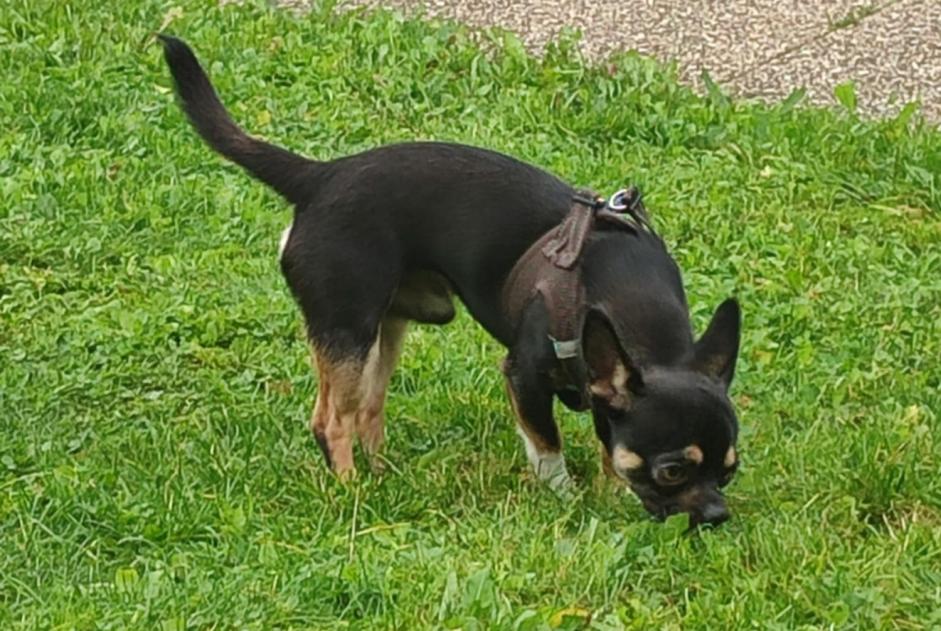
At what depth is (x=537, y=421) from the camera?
16.7 ft

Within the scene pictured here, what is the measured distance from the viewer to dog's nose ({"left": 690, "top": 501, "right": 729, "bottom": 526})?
Result: 471cm

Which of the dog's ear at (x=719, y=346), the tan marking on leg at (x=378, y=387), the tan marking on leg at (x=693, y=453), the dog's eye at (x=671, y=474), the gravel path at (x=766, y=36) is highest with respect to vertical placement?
the dog's ear at (x=719, y=346)

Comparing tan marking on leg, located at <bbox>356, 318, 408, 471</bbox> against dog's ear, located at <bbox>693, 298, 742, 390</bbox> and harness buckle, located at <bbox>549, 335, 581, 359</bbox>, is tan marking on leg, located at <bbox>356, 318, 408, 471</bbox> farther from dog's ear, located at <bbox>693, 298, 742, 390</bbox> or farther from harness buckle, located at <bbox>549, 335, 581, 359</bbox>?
dog's ear, located at <bbox>693, 298, 742, 390</bbox>

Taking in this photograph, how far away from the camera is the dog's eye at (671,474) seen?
4719mm

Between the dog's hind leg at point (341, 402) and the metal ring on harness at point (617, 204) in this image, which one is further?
Answer: the dog's hind leg at point (341, 402)

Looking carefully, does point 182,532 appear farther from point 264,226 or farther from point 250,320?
point 264,226

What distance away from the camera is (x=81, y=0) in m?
9.11

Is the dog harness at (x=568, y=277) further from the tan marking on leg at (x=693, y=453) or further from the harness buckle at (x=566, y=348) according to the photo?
the tan marking on leg at (x=693, y=453)

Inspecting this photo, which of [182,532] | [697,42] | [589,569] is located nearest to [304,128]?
[697,42]

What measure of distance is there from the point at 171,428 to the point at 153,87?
116 inches

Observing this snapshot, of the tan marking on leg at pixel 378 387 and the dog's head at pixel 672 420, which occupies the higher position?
the dog's head at pixel 672 420

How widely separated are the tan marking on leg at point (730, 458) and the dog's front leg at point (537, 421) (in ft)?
1.84

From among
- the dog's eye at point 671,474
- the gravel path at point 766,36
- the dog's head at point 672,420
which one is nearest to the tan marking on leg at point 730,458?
the dog's head at point 672,420

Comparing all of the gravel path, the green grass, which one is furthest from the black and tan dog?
the gravel path
